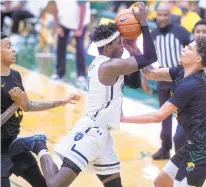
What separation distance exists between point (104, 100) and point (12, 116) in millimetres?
793

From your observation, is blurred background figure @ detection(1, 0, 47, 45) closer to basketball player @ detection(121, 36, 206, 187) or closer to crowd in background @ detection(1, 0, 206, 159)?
crowd in background @ detection(1, 0, 206, 159)

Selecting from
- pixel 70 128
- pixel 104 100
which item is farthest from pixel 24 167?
pixel 70 128

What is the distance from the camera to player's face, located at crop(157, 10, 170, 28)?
25.9 ft

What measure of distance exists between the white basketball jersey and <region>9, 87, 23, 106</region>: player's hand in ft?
2.10

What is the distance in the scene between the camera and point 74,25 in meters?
12.5

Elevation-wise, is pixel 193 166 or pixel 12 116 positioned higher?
pixel 12 116

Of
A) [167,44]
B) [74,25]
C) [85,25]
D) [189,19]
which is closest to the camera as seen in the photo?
[167,44]

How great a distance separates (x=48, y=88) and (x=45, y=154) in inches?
262

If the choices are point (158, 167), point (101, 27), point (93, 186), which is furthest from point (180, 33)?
point (101, 27)

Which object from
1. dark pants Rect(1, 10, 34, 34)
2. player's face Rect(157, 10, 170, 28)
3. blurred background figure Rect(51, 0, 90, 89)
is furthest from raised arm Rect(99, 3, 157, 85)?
dark pants Rect(1, 10, 34, 34)

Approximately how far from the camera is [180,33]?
7.96 m

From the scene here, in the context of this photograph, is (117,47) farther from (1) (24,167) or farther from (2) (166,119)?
(2) (166,119)

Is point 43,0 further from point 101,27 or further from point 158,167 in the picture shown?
point 101,27

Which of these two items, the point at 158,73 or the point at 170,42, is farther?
the point at 170,42
